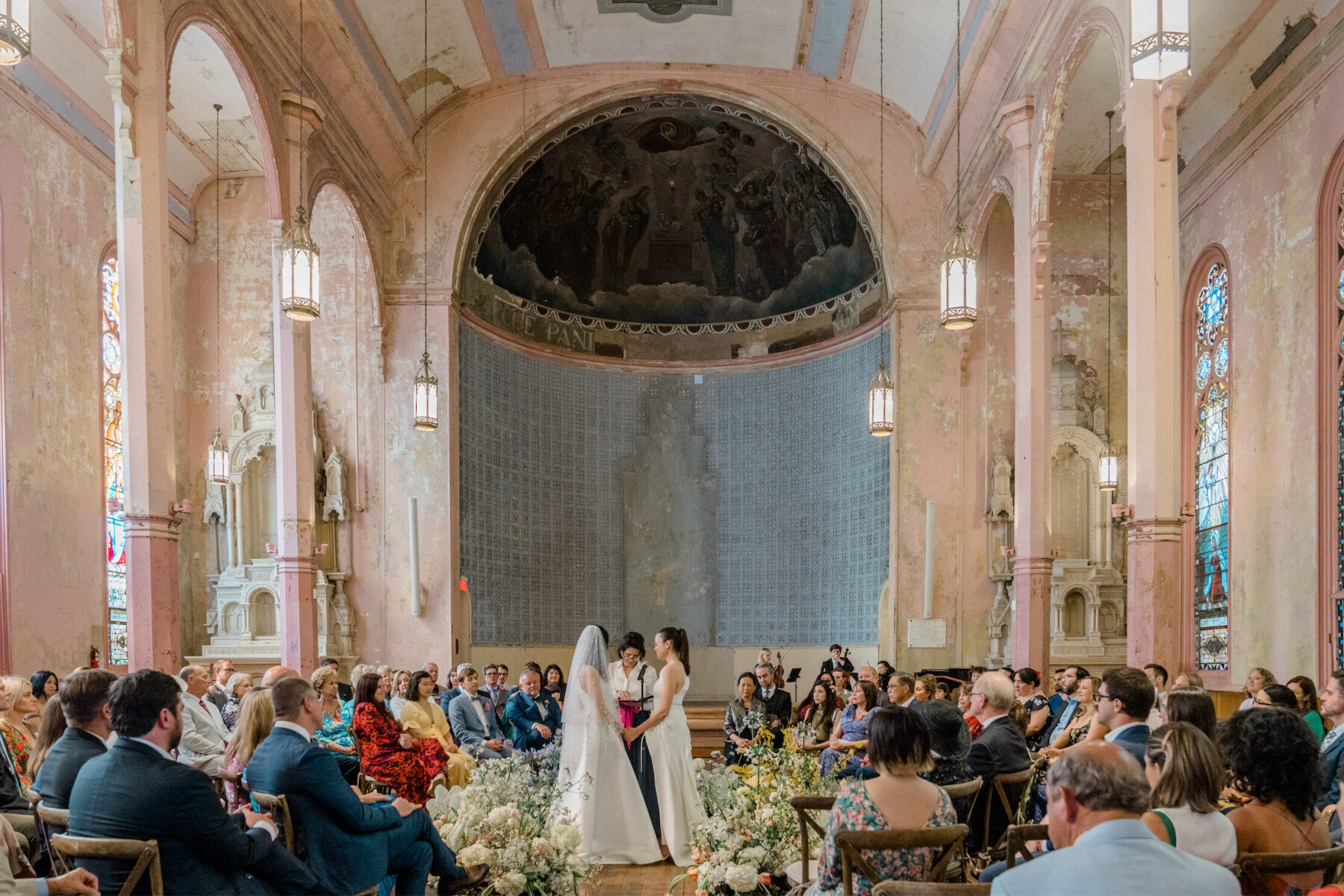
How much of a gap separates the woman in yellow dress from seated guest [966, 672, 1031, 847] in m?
4.04

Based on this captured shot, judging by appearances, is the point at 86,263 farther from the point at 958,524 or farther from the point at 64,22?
the point at 958,524

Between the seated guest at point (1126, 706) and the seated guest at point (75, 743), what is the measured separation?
3933mm

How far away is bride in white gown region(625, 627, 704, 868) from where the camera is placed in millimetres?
7270

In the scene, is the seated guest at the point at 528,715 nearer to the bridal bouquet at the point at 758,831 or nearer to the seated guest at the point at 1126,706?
the bridal bouquet at the point at 758,831

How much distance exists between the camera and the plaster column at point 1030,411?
34.9 ft

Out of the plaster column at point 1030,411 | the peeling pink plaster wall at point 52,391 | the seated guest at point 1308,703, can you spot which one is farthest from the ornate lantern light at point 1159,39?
the peeling pink plaster wall at point 52,391

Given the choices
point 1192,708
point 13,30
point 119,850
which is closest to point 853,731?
point 1192,708

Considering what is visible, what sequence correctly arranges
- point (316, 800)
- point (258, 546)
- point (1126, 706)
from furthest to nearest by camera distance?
point (258, 546), point (1126, 706), point (316, 800)

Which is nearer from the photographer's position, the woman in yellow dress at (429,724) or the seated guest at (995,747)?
the seated guest at (995,747)

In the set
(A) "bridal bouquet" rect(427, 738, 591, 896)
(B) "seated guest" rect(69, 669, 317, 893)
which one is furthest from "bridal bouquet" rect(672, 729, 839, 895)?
(B) "seated guest" rect(69, 669, 317, 893)

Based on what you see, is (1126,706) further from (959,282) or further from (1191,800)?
(959,282)

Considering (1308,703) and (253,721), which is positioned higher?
(253,721)

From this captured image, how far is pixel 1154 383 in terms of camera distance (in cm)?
793

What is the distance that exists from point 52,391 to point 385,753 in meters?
7.85
